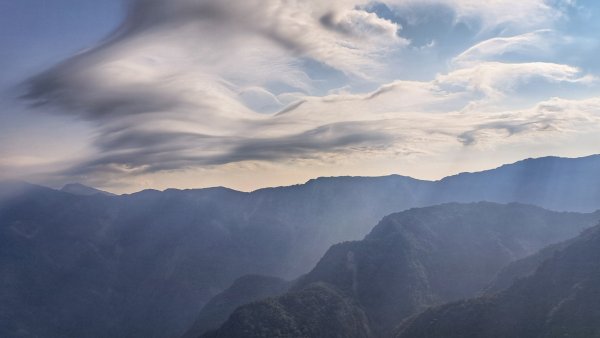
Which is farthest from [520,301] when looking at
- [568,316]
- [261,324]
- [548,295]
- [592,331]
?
[261,324]

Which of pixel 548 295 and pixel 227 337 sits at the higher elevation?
pixel 548 295

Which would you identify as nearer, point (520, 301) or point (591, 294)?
point (591, 294)

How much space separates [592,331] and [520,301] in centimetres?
3343

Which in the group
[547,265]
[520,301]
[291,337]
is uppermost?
[547,265]

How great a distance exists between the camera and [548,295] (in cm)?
17625

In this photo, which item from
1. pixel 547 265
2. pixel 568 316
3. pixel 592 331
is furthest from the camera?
pixel 547 265

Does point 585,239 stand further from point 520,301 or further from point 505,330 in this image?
point 505,330

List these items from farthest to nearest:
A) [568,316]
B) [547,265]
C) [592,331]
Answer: [547,265] < [568,316] < [592,331]

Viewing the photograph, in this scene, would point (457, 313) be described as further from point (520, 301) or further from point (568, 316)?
point (568, 316)

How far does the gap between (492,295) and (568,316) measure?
34.1 metres

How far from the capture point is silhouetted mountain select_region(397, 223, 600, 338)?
15788 centimetres

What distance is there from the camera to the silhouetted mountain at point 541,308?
518 feet

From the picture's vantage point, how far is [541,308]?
6732 inches

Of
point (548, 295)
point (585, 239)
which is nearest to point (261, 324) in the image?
point (548, 295)
